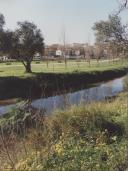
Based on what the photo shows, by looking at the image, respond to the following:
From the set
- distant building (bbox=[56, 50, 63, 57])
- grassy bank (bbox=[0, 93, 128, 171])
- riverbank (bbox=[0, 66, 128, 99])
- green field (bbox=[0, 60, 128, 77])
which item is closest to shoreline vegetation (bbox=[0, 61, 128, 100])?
riverbank (bbox=[0, 66, 128, 99])

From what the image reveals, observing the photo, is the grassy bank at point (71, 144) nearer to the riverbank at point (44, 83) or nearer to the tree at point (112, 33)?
the riverbank at point (44, 83)

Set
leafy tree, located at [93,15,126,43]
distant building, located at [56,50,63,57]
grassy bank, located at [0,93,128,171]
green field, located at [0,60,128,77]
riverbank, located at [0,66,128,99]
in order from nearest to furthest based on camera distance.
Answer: grassy bank, located at [0,93,128,171] < riverbank, located at [0,66,128,99] < leafy tree, located at [93,15,126,43] < green field, located at [0,60,128,77] < distant building, located at [56,50,63,57]

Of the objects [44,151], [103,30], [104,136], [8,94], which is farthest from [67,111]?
[103,30]

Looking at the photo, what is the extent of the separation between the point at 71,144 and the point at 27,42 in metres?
42.9

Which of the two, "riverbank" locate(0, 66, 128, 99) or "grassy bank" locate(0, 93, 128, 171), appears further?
"riverbank" locate(0, 66, 128, 99)

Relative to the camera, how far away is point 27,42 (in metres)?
53.2

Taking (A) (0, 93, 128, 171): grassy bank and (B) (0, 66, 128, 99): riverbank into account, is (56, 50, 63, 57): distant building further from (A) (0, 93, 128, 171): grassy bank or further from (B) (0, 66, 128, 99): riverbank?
(A) (0, 93, 128, 171): grassy bank

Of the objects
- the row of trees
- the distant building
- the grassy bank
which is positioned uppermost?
the row of trees

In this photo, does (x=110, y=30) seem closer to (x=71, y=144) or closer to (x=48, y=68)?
(x=48, y=68)

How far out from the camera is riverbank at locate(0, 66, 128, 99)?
4020cm

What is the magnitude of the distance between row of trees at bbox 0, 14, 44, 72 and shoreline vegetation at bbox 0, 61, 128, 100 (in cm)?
500

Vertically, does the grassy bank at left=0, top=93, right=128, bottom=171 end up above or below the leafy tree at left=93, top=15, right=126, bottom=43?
below

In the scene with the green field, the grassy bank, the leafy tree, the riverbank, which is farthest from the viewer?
the green field

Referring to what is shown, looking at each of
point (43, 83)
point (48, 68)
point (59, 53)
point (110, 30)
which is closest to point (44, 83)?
point (43, 83)
